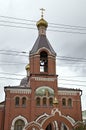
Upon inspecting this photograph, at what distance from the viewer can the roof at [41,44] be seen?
31.8 meters

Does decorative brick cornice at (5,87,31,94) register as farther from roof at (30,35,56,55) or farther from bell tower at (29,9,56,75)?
roof at (30,35,56,55)

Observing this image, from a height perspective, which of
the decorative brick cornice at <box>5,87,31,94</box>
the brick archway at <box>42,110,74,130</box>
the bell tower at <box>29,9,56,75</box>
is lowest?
the brick archway at <box>42,110,74,130</box>

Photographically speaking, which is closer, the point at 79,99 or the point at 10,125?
the point at 10,125

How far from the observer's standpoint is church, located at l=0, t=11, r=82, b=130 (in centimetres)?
2847

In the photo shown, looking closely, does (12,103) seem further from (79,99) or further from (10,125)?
(79,99)

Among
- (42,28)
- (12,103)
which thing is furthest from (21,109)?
(42,28)

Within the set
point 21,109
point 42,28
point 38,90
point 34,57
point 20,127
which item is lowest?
point 20,127

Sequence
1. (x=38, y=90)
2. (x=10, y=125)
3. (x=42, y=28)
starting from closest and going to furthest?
(x=10, y=125), (x=38, y=90), (x=42, y=28)

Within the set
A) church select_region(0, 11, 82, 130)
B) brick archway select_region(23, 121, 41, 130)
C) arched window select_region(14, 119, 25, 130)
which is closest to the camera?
brick archway select_region(23, 121, 41, 130)

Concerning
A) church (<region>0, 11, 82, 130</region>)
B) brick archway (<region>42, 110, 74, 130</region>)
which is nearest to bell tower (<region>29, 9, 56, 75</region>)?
church (<region>0, 11, 82, 130</region>)

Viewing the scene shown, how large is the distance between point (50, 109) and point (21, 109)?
3184mm

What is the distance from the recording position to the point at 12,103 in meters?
29.6

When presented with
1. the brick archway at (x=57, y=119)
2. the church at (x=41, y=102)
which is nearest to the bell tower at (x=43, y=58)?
the church at (x=41, y=102)

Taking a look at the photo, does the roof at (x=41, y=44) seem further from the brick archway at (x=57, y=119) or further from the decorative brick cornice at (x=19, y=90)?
the brick archway at (x=57, y=119)
